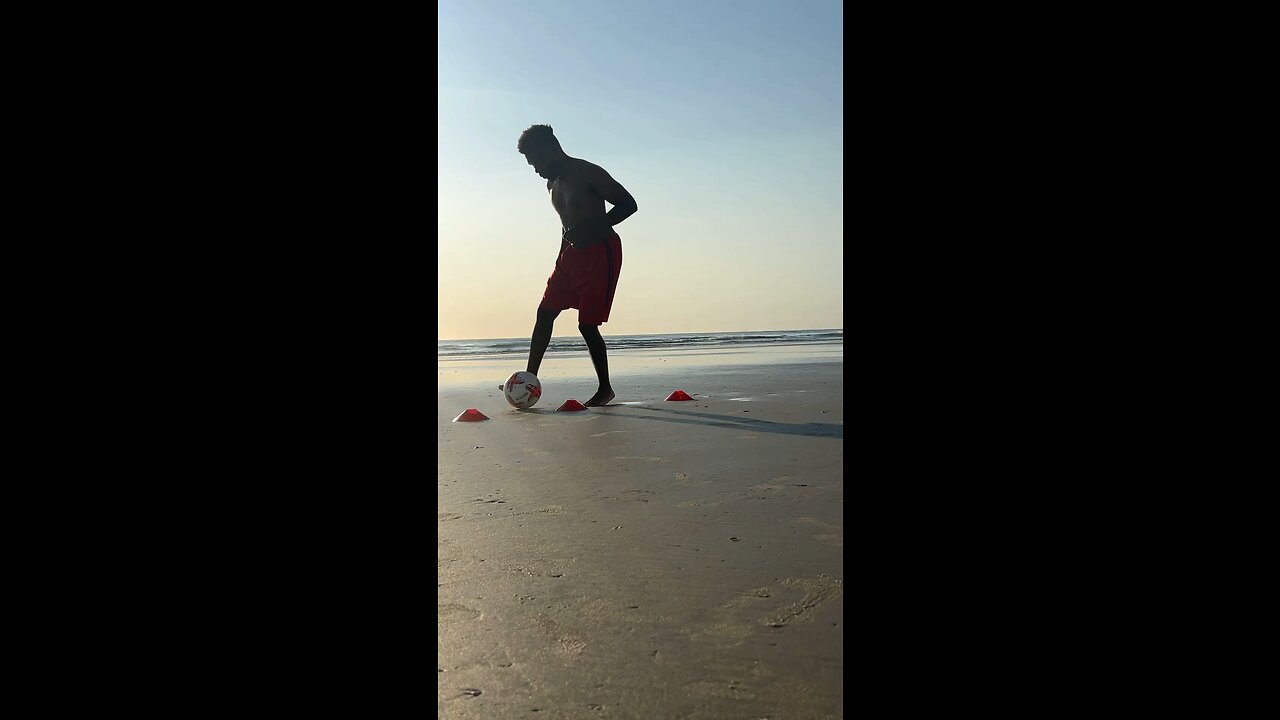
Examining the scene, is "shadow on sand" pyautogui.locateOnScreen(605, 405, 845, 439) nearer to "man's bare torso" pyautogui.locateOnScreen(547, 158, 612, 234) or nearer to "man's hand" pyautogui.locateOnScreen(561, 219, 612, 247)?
"man's hand" pyautogui.locateOnScreen(561, 219, 612, 247)

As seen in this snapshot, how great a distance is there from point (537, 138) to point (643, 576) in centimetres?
533

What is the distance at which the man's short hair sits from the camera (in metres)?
6.74

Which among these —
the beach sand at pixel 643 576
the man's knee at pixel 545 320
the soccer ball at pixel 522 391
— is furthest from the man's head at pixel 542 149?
the beach sand at pixel 643 576

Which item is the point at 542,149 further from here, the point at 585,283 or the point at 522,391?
the point at 522,391

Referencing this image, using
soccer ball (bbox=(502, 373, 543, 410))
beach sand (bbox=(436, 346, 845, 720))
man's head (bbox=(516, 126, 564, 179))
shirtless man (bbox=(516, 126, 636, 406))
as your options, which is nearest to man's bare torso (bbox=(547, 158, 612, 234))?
shirtless man (bbox=(516, 126, 636, 406))

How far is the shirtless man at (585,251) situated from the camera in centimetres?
653

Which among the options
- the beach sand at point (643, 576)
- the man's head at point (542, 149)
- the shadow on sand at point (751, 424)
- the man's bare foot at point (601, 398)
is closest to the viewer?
the beach sand at point (643, 576)

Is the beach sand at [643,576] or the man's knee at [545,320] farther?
the man's knee at [545,320]

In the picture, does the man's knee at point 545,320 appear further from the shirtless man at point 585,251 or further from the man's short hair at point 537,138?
the man's short hair at point 537,138

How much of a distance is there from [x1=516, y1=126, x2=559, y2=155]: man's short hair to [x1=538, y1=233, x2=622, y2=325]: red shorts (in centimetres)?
89

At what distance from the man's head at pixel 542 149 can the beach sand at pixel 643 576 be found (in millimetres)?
2941
